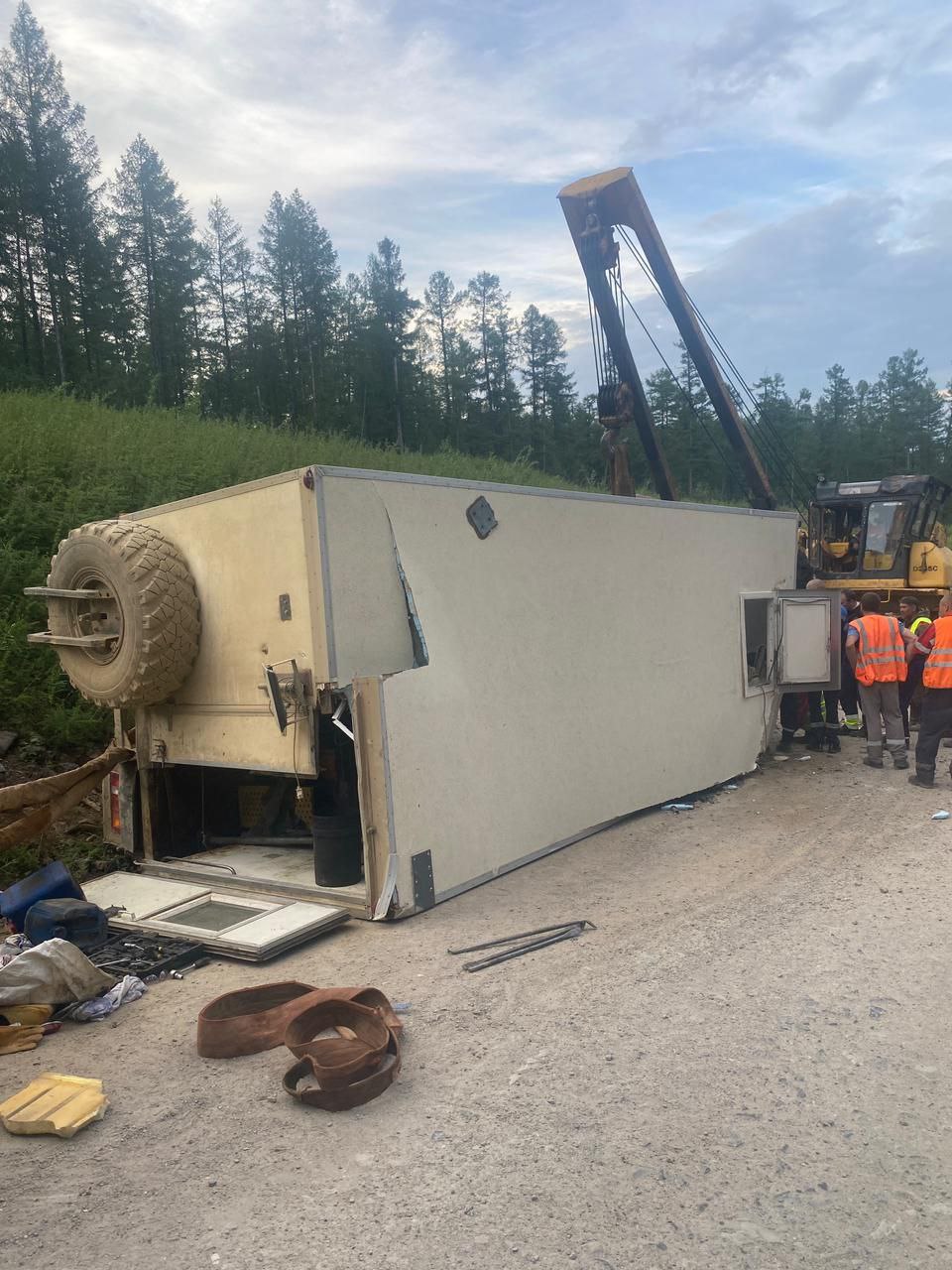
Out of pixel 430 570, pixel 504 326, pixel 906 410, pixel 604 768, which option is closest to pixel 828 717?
pixel 604 768

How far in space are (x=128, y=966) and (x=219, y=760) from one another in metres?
1.45

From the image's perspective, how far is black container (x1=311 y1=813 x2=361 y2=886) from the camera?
545cm

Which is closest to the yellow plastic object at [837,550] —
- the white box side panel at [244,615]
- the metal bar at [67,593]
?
the white box side panel at [244,615]

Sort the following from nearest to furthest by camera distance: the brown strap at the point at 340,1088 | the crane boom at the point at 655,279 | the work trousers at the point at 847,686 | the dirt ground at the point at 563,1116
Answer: the dirt ground at the point at 563,1116 → the brown strap at the point at 340,1088 → the crane boom at the point at 655,279 → the work trousers at the point at 847,686

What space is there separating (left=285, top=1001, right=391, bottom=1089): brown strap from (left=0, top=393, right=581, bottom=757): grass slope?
466 centimetres

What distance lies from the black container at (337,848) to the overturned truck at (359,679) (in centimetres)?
1

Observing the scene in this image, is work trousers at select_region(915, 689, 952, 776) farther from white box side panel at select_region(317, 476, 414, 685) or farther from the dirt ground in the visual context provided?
white box side panel at select_region(317, 476, 414, 685)

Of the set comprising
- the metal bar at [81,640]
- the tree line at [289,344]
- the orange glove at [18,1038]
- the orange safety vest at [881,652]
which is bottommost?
the orange glove at [18,1038]

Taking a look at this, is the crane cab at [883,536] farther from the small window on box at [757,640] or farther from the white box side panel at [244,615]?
the white box side panel at [244,615]

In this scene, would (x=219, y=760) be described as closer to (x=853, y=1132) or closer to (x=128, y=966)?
(x=128, y=966)

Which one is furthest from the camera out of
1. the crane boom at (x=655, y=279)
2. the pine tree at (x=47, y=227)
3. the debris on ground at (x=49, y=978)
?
the pine tree at (x=47, y=227)

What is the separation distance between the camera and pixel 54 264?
34.3 meters

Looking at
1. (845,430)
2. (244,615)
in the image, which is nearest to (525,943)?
(244,615)

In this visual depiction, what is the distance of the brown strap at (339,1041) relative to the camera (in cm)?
324
